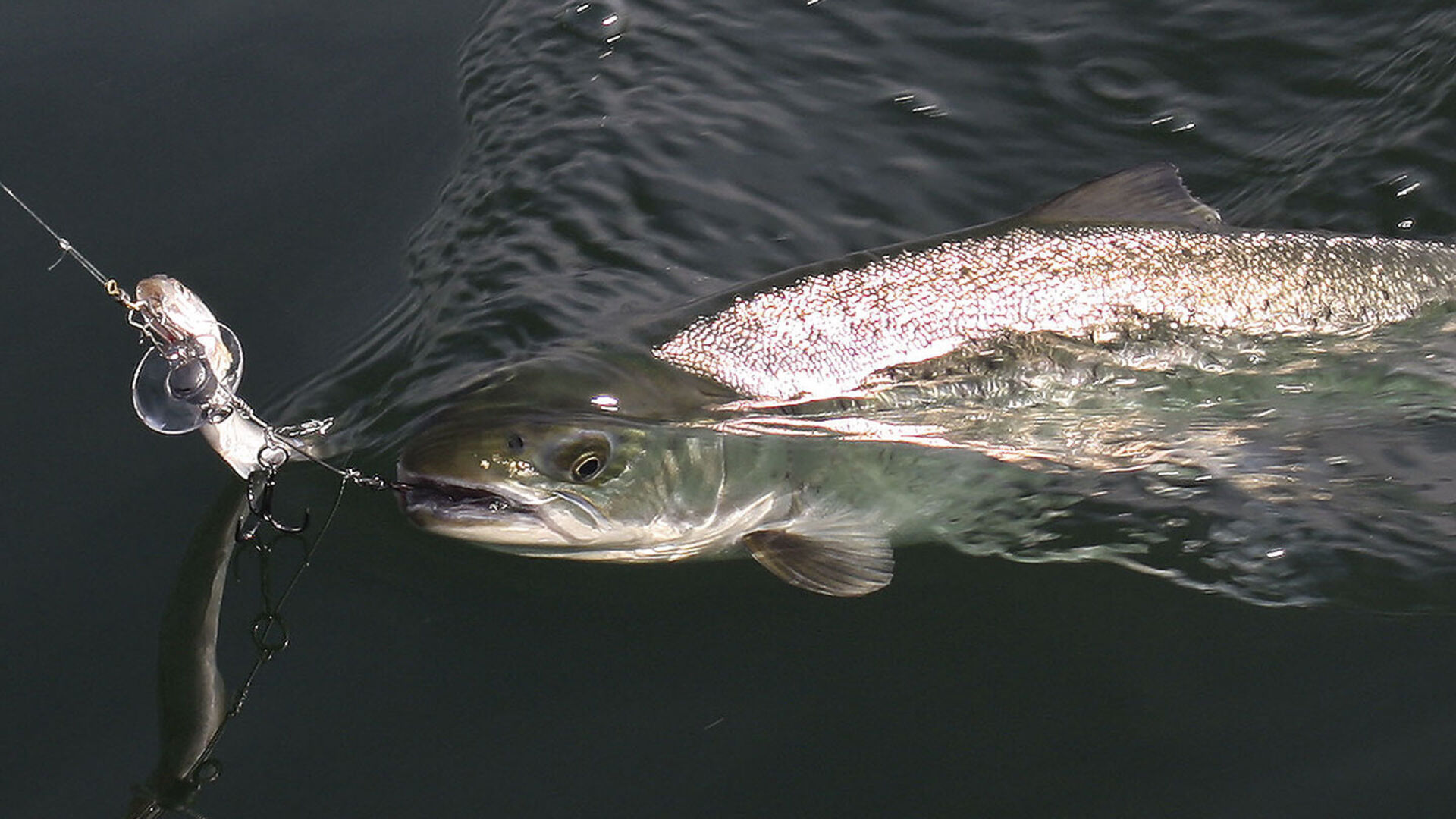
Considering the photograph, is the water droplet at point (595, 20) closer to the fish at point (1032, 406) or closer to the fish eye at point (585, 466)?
the fish at point (1032, 406)

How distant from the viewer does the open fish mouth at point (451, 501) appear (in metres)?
3.63

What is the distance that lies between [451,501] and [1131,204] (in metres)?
2.09

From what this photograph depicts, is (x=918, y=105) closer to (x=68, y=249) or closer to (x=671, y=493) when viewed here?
(x=671, y=493)

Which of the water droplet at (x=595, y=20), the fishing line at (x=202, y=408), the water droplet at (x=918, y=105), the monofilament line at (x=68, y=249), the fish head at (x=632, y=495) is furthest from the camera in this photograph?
the water droplet at (x=595, y=20)

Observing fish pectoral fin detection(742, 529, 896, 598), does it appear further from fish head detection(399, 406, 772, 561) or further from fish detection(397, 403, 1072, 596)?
fish head detection(399, 406, 772, 561)

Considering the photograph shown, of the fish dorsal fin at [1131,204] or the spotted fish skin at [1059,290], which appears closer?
the spotted fish skin at [1059,290]

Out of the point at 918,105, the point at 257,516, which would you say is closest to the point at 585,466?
the point at 257,516

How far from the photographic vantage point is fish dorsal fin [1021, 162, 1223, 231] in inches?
176

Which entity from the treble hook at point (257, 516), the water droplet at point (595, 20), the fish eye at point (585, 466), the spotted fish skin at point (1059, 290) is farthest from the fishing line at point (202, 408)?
the water droplet at point (595, 20)

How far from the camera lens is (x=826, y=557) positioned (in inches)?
158

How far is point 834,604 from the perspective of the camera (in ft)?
13.2

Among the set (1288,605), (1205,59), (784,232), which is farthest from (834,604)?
(1205,59)

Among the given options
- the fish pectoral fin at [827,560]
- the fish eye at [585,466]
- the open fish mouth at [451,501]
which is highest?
the fish eye at [585,466]

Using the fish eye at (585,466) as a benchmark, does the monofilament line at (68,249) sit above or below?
above
